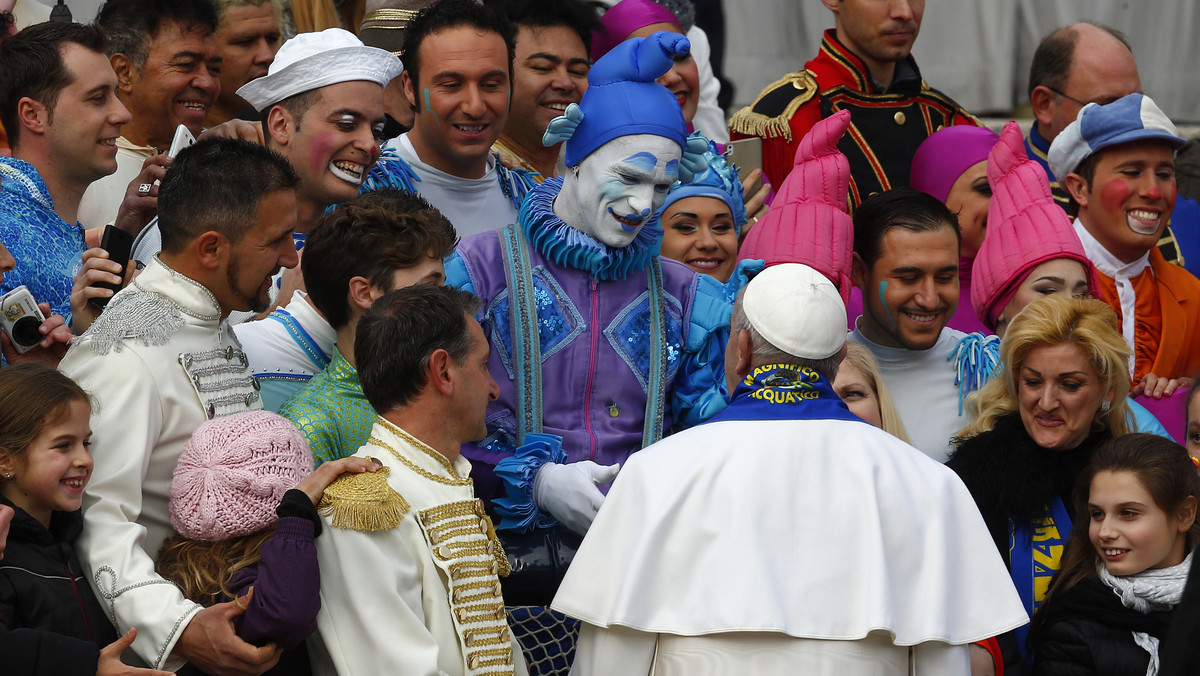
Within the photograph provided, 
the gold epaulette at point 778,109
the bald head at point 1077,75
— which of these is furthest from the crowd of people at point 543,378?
Answer: the bald head at point 1077,75

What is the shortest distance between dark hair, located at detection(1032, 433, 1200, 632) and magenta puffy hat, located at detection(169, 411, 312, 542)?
7.46 ft

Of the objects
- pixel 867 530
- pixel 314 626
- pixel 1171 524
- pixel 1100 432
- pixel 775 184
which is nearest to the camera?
pixel 314 626

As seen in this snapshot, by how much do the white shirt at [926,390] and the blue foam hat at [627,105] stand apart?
1.22 m

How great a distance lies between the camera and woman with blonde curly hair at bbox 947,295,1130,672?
15.2 feet

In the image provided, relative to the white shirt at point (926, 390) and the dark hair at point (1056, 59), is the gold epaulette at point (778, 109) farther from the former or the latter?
the white shirt at point (926, 390)

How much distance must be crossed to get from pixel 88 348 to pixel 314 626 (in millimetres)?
905

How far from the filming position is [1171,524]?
4.38m

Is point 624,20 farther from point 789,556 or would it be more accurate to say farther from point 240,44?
point 789,556

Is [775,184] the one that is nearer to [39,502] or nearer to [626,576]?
[626,576]

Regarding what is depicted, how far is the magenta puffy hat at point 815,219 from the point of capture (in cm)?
523

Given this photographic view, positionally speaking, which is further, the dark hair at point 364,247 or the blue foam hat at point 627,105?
the blue foam hat at point 627,105

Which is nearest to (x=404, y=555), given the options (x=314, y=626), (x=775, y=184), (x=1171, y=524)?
(x=314, y=626)

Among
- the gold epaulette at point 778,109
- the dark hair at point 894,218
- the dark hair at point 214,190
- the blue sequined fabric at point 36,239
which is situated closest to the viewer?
the dark hair at point 214,190

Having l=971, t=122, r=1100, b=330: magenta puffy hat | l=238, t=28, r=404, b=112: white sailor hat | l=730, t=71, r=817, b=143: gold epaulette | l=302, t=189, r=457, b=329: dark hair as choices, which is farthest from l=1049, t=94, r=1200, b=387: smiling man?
l=302, t=189, r=457, b=329: dark hair
